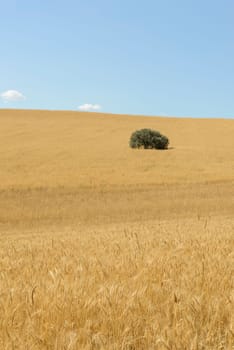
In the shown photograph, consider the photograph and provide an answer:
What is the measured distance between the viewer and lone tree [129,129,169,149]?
156 feet

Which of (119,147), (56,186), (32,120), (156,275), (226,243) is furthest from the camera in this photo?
(32,120)

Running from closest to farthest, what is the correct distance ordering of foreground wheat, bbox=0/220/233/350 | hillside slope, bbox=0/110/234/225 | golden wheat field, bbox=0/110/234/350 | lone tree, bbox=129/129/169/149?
1. foreground wheat, bbox=0/220/233/350
2. golden wheat field, bbox=0/110/234/350
3. hillside slope, bbox=0/110/234/225
4. lone tree, bbox=129/129/169/149

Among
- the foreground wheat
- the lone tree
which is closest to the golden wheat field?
the foreground wheat

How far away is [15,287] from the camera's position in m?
2.94

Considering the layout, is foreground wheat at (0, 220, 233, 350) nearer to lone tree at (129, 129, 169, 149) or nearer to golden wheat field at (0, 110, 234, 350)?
golden wheat field at (0, 110, 234, 350)

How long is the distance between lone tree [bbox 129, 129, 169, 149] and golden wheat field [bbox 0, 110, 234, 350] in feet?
6.73

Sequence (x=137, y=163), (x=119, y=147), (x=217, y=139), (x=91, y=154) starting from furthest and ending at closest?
1. (x=217, y=139)
2. (x=119, y=147)
3. (x=91, y=154)
4. (x=137, y=163)

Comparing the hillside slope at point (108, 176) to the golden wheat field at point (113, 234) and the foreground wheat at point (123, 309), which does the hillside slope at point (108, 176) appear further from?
the foreground wheat at point (123, 309)

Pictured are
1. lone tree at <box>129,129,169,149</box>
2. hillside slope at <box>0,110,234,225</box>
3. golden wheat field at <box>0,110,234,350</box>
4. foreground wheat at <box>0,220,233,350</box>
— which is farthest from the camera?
lone tree at <box>129,129,169,149</box>

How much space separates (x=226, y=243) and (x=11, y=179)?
83.4ft

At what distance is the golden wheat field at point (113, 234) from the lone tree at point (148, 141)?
2050 millimetres

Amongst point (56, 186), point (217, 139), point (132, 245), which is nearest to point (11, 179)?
point (56, 186)

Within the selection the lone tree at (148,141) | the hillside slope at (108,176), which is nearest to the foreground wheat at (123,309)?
the hillside slope at (108,176)

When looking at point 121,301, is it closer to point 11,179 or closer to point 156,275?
point 156,275
